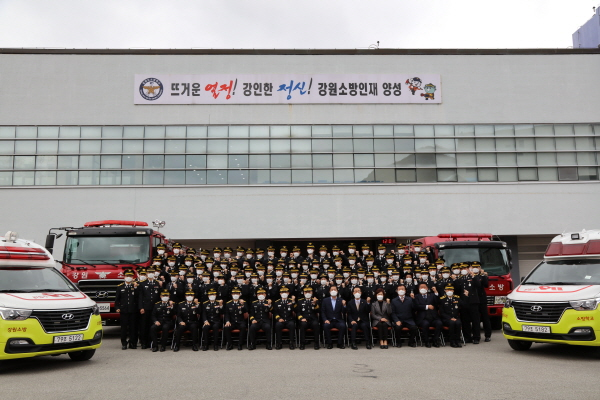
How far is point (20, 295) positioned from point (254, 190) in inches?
629

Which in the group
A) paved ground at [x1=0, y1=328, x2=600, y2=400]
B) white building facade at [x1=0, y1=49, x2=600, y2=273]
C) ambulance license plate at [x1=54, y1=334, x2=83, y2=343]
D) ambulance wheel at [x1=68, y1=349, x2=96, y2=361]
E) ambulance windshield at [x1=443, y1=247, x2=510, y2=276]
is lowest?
paved ground at [x1=0, y1=328, x2=600, y2=400]

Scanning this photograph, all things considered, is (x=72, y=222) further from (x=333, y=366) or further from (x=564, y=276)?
(x=564, y=276)

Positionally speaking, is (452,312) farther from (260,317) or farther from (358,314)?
(260,317)

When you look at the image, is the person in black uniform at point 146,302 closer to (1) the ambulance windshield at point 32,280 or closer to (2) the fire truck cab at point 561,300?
(1) the ambulance windshield at point 32,280

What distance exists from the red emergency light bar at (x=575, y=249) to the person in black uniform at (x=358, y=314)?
12.3 ft

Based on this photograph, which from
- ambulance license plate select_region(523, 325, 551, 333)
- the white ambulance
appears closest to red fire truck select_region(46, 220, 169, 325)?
the white ambulance

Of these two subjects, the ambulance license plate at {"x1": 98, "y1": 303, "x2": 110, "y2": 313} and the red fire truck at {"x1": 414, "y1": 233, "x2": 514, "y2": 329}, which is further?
the red fire truck at {"x1": 414, "y1": 233, "x2": 514, "y2": 329}

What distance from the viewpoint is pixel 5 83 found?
2467 centimetres

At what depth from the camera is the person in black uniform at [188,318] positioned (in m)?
11.7

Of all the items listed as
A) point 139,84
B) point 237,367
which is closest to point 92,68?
point 139,84

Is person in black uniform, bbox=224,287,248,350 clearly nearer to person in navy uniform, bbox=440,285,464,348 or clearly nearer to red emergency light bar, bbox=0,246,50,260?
red emergency light bar, bbox=0,246,50,260

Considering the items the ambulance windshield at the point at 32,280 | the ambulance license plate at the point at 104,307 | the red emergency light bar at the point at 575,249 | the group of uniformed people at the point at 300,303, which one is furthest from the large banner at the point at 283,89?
the ambulance windshield at the point at 32,280

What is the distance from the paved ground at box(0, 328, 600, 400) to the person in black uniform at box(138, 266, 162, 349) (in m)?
1.00

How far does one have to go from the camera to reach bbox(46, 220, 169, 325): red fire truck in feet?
44.5
